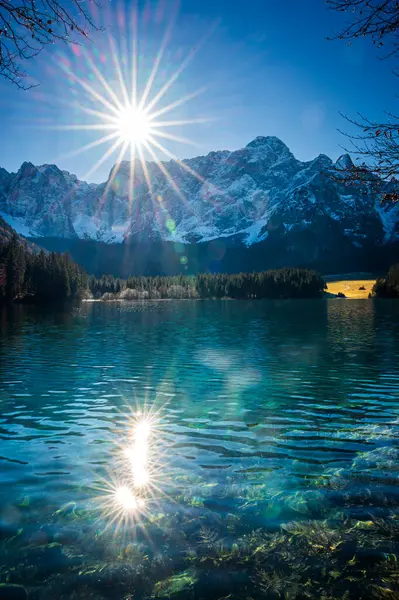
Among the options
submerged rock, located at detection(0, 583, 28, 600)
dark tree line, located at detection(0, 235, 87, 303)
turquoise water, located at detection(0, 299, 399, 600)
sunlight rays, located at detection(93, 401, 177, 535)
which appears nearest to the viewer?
submerged rock, located at detection(0, 583, 28, 600)

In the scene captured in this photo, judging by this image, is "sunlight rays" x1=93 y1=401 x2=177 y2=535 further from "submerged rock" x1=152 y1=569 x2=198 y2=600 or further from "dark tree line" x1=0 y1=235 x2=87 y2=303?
"dark tree line" x1=0 y1=235 x2=87 y2=303

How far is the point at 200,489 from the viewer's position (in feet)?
43.0

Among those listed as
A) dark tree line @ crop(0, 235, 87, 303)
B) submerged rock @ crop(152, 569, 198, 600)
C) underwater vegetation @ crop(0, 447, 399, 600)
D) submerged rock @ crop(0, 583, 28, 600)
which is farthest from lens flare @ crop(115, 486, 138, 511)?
dark tree line @ crop(0, 235, 87, 303)

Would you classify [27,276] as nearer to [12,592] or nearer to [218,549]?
[12,592]

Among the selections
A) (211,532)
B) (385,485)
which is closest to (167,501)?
(211,532)

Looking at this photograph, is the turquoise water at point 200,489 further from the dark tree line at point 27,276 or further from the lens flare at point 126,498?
the dark tree line at point 27,276

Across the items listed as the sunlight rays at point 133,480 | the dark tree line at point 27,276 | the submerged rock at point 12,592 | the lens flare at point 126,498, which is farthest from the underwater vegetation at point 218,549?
the dark tree line at point 27,276

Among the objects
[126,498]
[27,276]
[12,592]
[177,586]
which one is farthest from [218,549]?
[27,276]

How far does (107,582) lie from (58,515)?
329cm

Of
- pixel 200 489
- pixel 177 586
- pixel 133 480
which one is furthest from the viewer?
pixel 133 480

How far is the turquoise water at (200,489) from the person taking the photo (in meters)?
9.03

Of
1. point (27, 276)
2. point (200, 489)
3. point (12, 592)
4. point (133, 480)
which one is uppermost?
point (27, 276)

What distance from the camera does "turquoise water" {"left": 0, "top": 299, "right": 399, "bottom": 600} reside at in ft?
29.6

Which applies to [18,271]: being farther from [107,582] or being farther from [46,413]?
[107,582]
